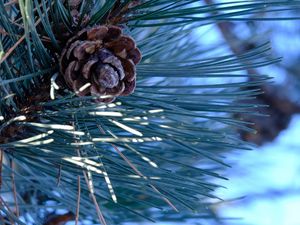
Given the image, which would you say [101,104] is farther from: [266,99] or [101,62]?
[266,99]

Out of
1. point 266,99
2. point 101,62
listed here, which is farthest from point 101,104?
point 266,99

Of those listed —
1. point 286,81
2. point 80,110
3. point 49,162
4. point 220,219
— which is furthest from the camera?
point 286,81

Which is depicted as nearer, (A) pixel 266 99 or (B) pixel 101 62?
(B) pixel 101 62

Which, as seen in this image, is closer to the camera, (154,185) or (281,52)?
(154,185)

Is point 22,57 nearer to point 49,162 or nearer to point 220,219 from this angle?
point 49,162

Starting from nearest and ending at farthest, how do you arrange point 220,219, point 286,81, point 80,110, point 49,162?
point 80,110 < point 49,162 < point 220,219 < point 286,81

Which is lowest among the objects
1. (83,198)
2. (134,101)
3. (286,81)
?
(286,81)

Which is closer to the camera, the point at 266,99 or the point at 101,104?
the point at 101,104

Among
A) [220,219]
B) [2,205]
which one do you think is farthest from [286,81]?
[2,205]
